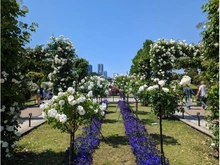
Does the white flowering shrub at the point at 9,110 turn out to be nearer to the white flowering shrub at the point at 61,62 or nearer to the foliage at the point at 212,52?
the foliage at the point at 212,52

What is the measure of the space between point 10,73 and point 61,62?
796 centimetres

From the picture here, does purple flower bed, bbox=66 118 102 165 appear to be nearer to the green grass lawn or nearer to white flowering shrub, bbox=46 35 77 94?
the green grass lawn

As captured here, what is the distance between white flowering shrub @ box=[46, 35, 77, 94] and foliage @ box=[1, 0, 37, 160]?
7.69 meters

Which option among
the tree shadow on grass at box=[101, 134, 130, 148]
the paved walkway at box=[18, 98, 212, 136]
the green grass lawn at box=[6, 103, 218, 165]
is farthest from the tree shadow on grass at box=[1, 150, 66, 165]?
the paved walkway at box=[18, 98, 212, 136]

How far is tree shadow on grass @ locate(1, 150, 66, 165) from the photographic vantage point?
17.3 feet

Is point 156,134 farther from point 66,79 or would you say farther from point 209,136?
point 66,79

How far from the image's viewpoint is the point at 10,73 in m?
5.07

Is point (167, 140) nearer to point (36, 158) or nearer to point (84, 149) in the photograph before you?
point (84, 149)

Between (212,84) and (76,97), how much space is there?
2645 mm

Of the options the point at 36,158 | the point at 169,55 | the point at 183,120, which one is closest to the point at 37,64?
the point at 36,158

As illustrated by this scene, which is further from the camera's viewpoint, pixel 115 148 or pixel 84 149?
pixel 115 148

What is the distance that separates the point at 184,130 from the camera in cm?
912

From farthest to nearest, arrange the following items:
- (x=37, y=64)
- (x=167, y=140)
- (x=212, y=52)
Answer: (x=167, y=140) → (x=37, y=64) → (x=212, y=52)

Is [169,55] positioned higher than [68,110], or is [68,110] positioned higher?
[169,55]
